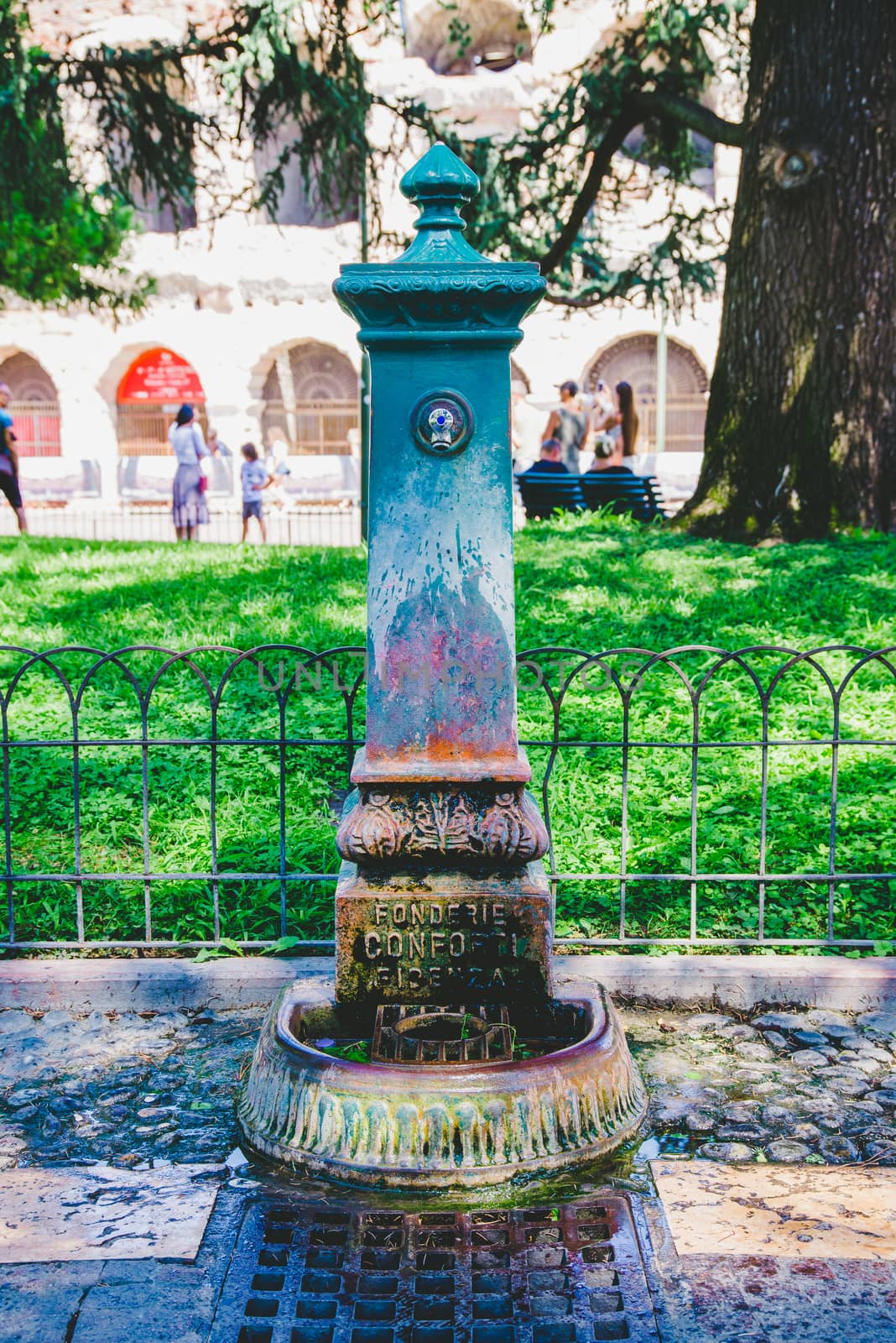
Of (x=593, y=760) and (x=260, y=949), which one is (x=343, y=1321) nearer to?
(x=260, y=949)

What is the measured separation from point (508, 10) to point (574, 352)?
7.16 m

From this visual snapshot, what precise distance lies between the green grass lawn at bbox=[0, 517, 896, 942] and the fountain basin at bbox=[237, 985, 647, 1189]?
3.95ft

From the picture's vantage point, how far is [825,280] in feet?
27.7

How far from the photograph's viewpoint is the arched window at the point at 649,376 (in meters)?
28.5

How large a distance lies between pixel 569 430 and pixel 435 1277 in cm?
1057

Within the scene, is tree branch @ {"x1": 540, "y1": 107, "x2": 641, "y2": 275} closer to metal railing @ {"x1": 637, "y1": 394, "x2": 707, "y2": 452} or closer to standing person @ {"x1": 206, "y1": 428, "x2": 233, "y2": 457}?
standing person @ {"x1": 206, "y1": 428, "x2": 233, "y2": 457}

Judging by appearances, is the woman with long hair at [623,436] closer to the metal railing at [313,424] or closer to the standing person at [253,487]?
the standing person at [253,487]

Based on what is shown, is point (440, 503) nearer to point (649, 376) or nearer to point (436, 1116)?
point (436, 1116)

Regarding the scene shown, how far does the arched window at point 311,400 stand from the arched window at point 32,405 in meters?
4.84

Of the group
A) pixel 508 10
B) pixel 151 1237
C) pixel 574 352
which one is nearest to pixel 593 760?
pixel 151 1237

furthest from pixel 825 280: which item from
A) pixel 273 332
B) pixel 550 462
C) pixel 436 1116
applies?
pixel 273 332

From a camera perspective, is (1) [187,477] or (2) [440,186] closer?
(2) [440,186]

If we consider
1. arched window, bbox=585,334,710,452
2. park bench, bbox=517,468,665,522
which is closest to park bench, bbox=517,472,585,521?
park bench, bbox=517,468,665,522

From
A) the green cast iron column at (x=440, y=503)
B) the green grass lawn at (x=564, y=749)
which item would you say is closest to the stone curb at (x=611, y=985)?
the green grass lawn at (x=564, y=749)
